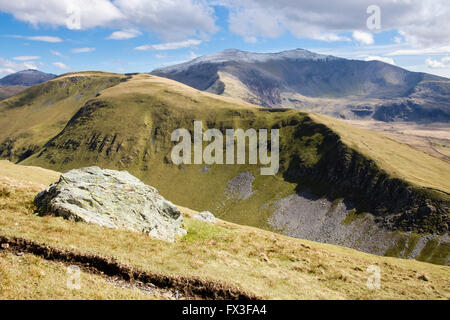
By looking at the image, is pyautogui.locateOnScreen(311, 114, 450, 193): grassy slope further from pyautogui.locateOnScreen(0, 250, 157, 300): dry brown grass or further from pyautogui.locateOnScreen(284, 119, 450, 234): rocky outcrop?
pyautogui.locateOnScreen(0, 250, 157, 300): dry brown grass

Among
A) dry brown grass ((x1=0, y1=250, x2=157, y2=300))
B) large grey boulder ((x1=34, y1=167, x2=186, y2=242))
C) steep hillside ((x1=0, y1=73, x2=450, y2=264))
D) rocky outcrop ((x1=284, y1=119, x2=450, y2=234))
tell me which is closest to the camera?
dry brown grass ((x1=0, y1=250, x2=157, y2=300))

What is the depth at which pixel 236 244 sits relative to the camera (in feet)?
94.9

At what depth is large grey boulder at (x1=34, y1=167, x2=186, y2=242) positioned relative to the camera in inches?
1045

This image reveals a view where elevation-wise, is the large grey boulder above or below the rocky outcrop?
above

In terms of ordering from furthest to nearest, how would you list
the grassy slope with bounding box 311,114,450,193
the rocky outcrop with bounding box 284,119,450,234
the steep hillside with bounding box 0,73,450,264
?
1. the grassy slope with bounding box 311,114,450,193
2. the steep hillside with bounding box 0,73,450,264
3. the rocky outcrop with bounding box 284,119,450,234

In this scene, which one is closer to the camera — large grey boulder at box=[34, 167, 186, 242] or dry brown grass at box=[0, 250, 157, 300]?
dry brown grass at box=[0, 250, 157, 300]

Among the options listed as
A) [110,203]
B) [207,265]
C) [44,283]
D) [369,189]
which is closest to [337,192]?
[369,189]

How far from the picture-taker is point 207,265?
2219 centimetres

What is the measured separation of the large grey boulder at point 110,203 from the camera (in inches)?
1045

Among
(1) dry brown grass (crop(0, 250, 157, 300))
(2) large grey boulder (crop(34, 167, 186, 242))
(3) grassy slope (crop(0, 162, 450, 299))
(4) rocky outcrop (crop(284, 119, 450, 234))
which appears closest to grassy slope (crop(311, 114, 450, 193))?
(4) rocky outcrop (crop(284, 119, 450, 234))

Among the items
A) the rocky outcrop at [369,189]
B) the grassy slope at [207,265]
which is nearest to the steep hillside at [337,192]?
the rocky outcrop at [369,189]

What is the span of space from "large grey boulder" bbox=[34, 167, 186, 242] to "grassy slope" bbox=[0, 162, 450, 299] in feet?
5.36

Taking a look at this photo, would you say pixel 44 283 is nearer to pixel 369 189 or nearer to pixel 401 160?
pixel 369 189
